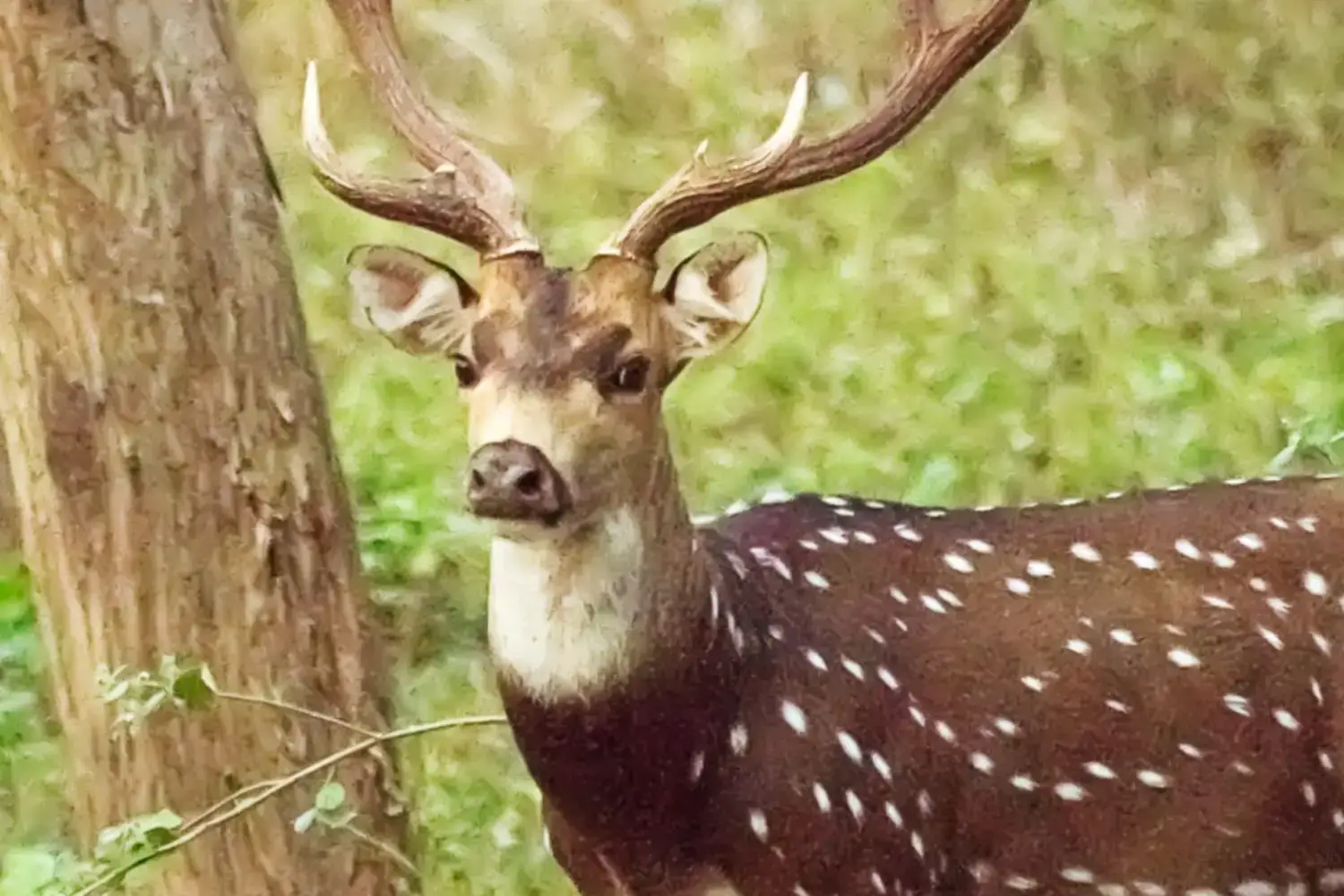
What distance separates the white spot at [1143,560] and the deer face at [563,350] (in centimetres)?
64

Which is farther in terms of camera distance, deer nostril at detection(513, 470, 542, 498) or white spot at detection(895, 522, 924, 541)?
white spot at detection(895, 522, 924, 541)

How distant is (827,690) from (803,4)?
392 centimetres

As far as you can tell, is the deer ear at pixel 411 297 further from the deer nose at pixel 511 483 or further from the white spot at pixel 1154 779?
the white spot at pixel 1154 779

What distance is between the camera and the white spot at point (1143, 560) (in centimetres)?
282

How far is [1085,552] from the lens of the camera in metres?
2.81

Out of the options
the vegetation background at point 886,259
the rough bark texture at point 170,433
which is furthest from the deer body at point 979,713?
the vegetation background at point 886,259

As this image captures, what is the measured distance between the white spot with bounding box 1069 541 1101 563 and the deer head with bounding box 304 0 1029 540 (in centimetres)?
57

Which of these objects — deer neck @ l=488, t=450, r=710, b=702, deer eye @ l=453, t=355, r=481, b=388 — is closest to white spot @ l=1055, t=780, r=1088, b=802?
deer neck @ l=488, t=450, r=710, b=702

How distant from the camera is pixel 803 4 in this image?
6.21m

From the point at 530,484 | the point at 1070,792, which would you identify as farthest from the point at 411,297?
the point at 1070,792

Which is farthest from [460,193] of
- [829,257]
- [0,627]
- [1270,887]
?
[829,257]

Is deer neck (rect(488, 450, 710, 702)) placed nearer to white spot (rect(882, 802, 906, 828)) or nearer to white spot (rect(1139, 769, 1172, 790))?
white spot (rect(882, 802, 906, 828))

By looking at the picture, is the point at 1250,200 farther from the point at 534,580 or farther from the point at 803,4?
the point at 534,580

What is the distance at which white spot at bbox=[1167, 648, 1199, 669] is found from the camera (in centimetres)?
274
